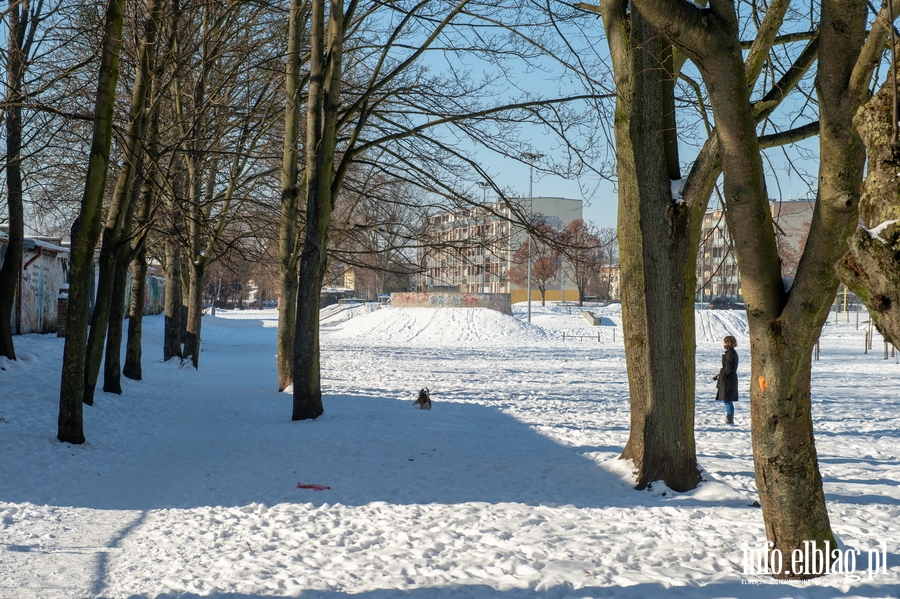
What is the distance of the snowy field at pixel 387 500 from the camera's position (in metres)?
4.78

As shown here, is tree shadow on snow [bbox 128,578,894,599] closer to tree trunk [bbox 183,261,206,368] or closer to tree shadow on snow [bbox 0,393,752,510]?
tree shadow on snow [bbox 0,393,752,510]

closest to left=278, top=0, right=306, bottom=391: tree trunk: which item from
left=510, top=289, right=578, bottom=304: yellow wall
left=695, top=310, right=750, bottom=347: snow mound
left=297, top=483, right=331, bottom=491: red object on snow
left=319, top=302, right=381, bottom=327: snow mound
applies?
left=297, top=483, right=331, bottom=491: red object on snow

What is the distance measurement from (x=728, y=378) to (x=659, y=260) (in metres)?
6.53

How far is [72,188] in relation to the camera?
1789cm

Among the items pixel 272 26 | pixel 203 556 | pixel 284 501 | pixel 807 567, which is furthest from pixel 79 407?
pixel 272 26

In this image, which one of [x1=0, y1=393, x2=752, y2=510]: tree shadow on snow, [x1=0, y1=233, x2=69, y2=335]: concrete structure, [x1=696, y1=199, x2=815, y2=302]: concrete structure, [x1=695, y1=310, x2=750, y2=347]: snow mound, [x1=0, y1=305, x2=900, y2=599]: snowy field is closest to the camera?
[x1=0, y1=305, x2=900, y2=599]: snowy field

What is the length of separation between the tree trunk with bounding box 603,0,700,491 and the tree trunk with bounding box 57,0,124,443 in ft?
19.8

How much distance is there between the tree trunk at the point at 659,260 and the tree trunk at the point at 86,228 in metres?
6.03

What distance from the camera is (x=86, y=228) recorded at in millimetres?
9117

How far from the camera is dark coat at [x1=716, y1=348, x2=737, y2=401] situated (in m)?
12.7

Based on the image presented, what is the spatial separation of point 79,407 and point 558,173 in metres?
7.12

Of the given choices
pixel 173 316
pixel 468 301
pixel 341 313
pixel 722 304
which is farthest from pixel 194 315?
pixel 722 304

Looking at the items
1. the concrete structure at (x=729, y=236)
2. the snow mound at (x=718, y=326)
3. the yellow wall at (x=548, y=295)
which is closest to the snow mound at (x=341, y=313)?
the yellow wall at (x=548, y=295)

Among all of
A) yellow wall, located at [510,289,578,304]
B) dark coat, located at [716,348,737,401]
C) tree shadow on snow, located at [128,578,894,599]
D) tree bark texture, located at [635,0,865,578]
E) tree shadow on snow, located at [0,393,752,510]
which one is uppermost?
yellow wall, located at [510,289,578,304]
